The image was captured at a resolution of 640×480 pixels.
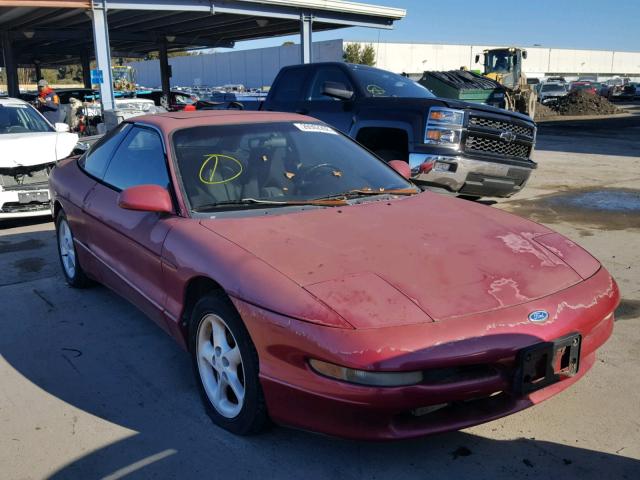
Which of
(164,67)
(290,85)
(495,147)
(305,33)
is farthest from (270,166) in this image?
(164,67)

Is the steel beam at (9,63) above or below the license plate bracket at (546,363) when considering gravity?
above

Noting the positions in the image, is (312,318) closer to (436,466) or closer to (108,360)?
(436,466)

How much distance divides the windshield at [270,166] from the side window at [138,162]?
17cm

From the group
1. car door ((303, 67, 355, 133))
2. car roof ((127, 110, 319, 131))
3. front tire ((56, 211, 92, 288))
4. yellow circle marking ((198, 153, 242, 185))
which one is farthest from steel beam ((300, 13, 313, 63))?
yellow circle marking ((198, 153, 242, 185))

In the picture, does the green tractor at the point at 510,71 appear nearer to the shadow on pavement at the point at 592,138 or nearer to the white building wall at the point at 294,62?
the shadow on pavement at the point at 592,138

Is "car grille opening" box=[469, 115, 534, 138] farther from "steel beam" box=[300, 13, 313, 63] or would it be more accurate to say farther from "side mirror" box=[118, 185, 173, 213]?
"steel beam" box=[300, 13, 313, 63]

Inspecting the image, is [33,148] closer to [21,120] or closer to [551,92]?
[21,120]

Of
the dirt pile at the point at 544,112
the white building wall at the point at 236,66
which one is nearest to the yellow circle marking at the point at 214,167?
the dirt pile at the point at 544,112

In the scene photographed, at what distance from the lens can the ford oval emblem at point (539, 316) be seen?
2.57m

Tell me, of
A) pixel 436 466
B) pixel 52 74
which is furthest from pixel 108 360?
pixel 52 74

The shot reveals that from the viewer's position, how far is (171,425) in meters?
3.06

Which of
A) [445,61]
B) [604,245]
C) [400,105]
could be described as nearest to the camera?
[604,245]

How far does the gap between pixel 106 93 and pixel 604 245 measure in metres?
11.5

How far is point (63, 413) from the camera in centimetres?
322
